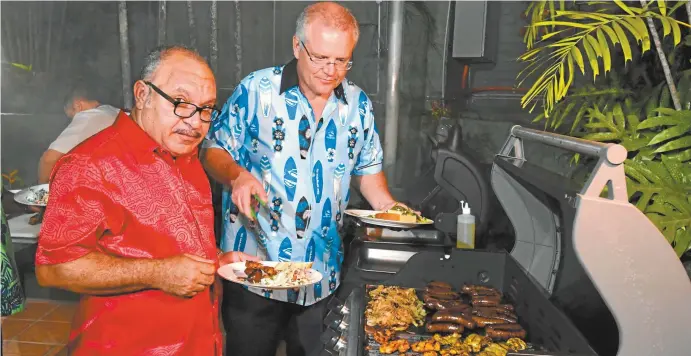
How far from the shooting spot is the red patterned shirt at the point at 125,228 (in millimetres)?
1541

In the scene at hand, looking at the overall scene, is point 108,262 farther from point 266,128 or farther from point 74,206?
point 266,128

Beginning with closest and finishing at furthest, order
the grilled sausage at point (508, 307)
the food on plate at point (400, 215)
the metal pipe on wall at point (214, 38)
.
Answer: the grilled sausage at point (508, 307) → the food on plate at point (400, 215) → the metal pipe on wall at point (214, 38)

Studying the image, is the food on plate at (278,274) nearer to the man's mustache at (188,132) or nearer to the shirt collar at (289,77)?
the man's mustache at (188,132)

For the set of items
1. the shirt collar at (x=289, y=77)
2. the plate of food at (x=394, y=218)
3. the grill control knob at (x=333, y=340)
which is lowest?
the grill control knob at (x=333, y=340)

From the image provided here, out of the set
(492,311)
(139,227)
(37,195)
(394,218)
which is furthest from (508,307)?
(37,195)

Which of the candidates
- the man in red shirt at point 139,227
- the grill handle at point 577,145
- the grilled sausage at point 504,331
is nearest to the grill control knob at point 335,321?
the grilled sausage at point 504,331

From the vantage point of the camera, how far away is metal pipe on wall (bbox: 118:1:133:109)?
618cm

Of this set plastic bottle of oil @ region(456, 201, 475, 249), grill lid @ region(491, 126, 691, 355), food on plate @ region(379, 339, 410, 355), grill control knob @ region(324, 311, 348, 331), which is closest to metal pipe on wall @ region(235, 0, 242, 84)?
plastic bottle of oil @ region(456, 201, 475, 249)

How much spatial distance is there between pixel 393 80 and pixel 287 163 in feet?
11.5

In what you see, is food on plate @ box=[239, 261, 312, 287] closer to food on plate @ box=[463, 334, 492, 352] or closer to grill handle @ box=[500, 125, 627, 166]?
food on plate @ box=[463, 334, 492, 352]

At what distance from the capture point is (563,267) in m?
2.04

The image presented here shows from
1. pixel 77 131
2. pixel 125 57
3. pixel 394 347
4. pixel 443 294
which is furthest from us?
pixel 125 57

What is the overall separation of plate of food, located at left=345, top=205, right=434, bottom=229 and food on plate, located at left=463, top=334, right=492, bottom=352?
2.20ft

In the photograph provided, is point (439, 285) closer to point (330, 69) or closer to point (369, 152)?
point (369, 152)
